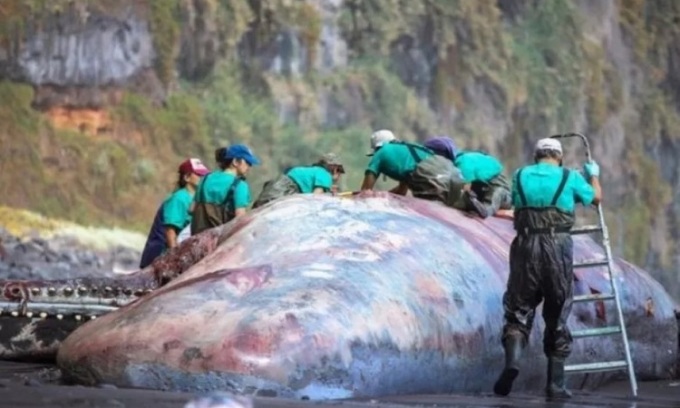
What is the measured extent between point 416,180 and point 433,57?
Result: 110ft

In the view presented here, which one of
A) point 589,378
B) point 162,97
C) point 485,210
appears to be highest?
point 162,97

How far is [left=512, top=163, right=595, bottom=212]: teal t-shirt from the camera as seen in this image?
1238 centimetres

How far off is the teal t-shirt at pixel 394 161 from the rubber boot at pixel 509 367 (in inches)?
106

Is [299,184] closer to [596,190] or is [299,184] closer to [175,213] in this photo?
[175,213]

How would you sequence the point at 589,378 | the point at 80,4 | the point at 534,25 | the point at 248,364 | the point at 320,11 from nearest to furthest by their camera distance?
the point at 248,364 → the point at 589,378 → the point at 80,4 → the point at 320,11 → the point at 534,25

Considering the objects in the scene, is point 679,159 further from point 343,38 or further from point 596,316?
point 596,316

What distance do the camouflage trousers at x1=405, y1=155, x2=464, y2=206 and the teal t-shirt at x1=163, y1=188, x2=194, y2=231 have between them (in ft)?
10.4

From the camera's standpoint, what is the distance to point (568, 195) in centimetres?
1241

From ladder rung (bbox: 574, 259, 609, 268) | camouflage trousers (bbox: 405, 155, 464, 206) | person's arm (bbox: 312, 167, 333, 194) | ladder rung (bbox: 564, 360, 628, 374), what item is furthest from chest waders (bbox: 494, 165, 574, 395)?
person's arm (bbox: 312, 167, 333, 194)

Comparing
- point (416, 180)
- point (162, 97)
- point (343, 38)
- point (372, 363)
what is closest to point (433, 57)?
point (343, 38)

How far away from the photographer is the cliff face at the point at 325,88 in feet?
131

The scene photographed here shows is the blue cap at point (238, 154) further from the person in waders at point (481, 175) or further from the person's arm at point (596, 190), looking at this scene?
the person's arm at point (596, 190)

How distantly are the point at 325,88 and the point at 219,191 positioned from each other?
2977 cm

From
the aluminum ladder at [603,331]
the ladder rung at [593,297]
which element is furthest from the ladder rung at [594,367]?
the ladder rung at [593,297]
